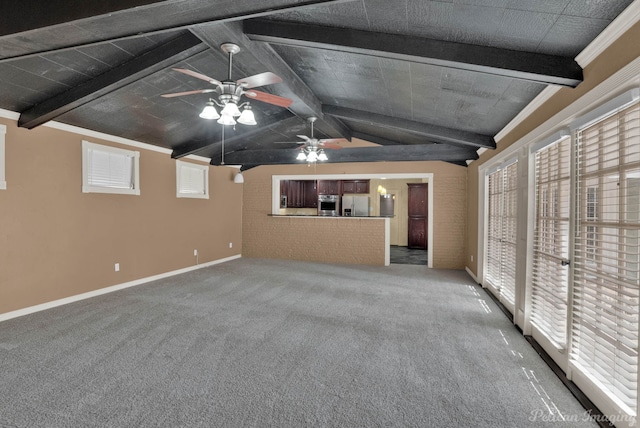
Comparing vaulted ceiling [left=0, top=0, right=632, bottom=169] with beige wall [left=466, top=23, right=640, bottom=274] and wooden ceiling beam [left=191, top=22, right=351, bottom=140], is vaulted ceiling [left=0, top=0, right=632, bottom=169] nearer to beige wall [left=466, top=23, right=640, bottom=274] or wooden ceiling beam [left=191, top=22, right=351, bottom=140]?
wooden ceiling beam [left=191, top=22, right=351, bottom=140]

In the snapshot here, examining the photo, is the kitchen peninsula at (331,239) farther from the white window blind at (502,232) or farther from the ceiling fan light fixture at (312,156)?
the ceiling fan light fixture at (312,156)

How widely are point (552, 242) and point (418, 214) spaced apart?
25.2 ft

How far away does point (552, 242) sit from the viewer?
3.00 metres

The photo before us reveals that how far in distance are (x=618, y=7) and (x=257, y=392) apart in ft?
10.0

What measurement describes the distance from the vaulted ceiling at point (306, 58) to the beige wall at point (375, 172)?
2529 mm

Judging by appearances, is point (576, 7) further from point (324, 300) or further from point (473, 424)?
point (324, 300)

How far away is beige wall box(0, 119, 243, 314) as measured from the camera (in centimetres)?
394

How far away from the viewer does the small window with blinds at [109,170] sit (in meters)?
4.78

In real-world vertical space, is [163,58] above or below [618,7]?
above

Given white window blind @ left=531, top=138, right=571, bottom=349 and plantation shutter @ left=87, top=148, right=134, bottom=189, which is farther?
→ plantation shutter @ left=87, top=148, right=134, bottom=189

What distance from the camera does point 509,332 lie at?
3.50 m

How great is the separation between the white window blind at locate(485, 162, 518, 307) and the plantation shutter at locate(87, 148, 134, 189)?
558cm

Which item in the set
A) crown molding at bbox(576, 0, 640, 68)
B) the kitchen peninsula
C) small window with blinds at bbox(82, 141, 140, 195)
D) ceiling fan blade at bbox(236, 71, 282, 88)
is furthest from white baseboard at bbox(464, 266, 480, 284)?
small window with blinds at bbox(82, 141, 140, 195)

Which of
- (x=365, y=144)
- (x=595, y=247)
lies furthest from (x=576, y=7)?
(x=365, y=144)
